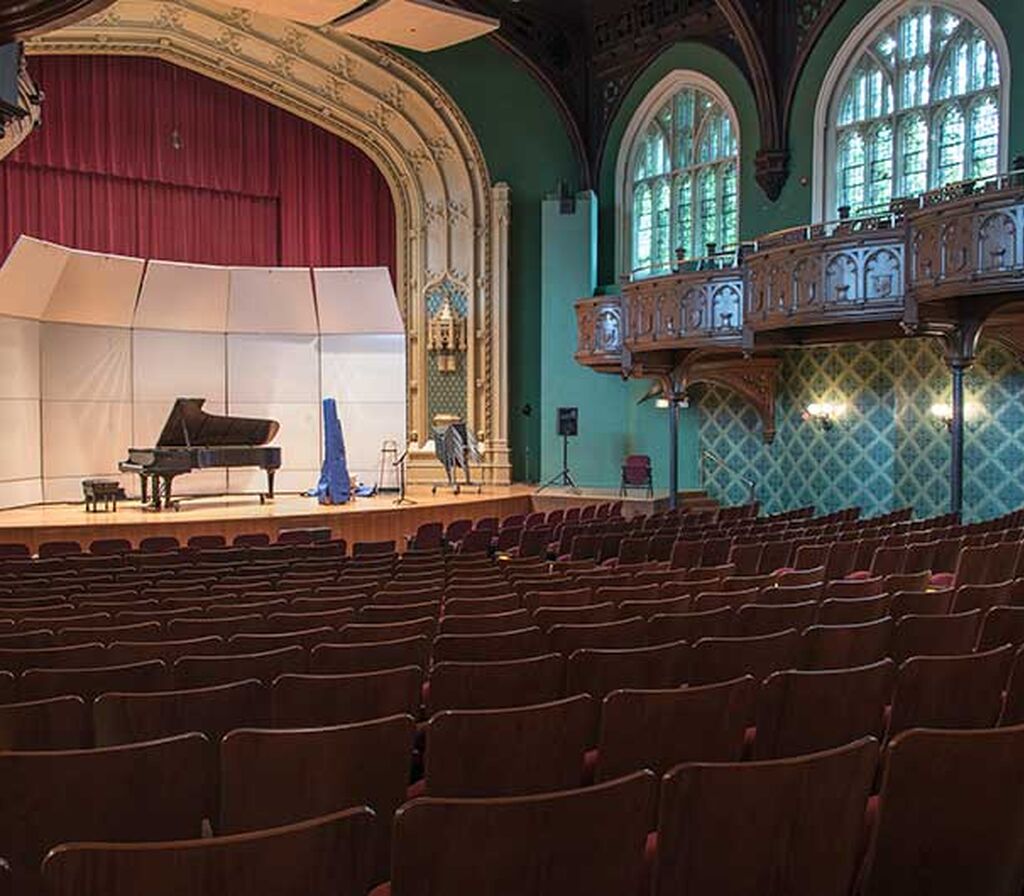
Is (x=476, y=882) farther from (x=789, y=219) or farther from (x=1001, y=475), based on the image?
(x=789, y=219)

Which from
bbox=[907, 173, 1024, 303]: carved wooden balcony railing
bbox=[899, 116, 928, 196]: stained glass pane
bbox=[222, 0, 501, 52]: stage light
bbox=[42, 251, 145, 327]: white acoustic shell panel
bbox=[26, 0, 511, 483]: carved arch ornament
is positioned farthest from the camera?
bbox=[26, 0, 511, 483]: carved arch ornament

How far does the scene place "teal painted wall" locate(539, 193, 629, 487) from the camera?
1892cm

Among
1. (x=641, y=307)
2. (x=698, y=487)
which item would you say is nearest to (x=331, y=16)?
(x=641, y=307)

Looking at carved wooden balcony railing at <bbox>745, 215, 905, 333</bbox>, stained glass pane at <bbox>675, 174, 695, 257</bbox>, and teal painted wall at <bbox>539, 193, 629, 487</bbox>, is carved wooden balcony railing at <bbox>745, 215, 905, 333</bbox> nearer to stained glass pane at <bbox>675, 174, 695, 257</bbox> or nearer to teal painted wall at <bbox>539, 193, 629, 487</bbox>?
stained glass pane at <bbox>675, 174, 695, 257</bbox>

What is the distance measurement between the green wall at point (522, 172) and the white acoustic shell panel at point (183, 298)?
5.47 meters

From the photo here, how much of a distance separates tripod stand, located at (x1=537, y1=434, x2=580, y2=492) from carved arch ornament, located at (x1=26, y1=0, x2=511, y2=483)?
0.87m

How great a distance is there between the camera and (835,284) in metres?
12.1

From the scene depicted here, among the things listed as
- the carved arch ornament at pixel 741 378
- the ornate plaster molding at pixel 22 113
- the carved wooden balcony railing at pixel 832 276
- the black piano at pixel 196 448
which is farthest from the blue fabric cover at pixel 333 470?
the carved wooden balcony railing at pixel 832 276

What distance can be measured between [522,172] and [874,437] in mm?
8685

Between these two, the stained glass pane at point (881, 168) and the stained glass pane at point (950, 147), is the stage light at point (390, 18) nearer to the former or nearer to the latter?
the stained glass pane at point (881, 168)

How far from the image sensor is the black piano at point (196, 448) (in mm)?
14133

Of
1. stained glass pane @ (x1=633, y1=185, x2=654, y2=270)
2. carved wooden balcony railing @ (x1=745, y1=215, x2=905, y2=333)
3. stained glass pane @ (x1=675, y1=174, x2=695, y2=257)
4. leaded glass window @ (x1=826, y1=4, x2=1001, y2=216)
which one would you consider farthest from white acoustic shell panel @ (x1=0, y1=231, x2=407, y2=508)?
leaded glass window @ (x1=826, y1=4, x2=1001, y2=216)

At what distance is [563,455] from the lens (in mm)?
18953

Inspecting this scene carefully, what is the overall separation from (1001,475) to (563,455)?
7953mm
